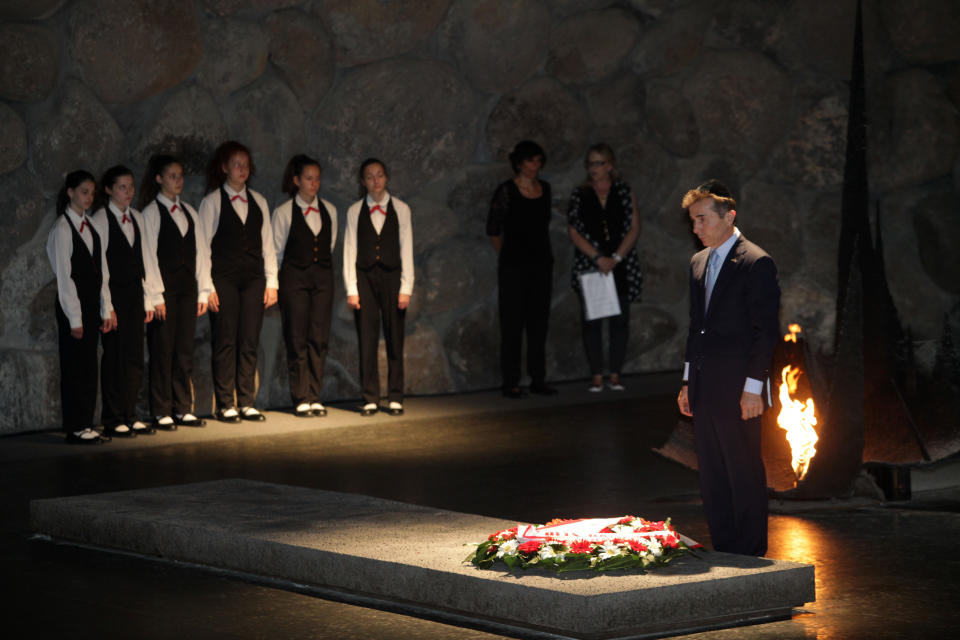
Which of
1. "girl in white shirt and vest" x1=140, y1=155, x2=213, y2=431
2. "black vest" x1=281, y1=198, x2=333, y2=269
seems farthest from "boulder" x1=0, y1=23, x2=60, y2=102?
"black vest" x1=281, y1=198, x2=333, y2=269

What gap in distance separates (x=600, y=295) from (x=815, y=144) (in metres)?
2.69

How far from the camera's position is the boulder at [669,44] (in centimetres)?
1084

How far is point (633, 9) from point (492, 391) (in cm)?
300

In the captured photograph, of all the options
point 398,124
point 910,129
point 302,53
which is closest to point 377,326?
point 398,124

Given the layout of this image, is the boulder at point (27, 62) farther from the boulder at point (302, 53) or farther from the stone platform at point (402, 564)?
the stone platform at point (402, 564)

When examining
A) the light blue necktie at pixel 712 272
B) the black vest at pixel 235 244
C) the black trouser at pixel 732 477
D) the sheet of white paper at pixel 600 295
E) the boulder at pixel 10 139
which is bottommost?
the black trouser at pixel 732 477

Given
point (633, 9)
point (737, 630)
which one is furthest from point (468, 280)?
point (737, 630)

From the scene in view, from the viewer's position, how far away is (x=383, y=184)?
8.84m

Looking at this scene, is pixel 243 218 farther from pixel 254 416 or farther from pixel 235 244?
pixel 254 416

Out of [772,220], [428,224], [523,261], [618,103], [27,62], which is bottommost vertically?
[523,261]

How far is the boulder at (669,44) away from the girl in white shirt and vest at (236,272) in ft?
11.4

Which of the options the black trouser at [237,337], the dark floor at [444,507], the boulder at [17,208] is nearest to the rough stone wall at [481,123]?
the boulder at [17,208]

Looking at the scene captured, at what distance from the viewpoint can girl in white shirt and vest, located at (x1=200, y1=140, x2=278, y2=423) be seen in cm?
855

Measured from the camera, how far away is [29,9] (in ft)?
26.8
